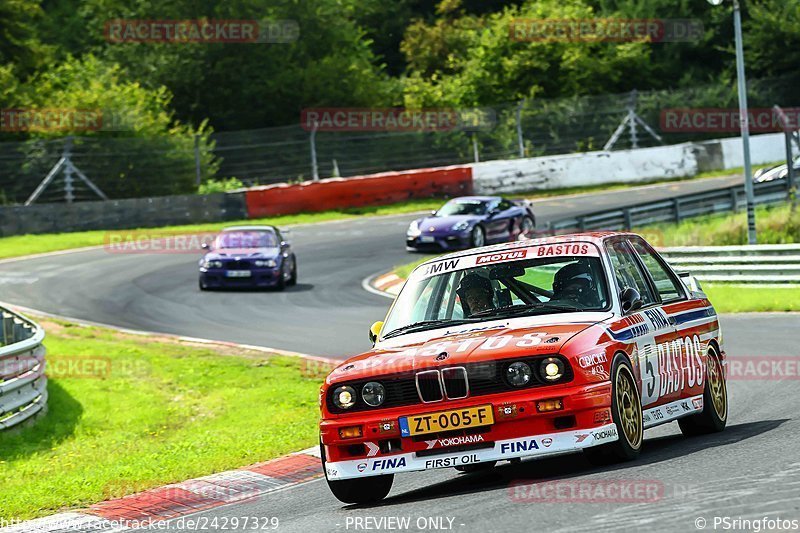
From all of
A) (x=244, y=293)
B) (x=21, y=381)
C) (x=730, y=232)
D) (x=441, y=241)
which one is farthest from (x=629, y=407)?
(x=441, y=241)

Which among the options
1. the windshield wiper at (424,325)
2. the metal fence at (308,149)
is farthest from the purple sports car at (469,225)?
the windshield wiper at (424,325)

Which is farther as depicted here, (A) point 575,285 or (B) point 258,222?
(B) point 258,222

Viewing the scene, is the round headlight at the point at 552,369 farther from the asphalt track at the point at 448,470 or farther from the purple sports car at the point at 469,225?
the purple sports car at the point at 469,225

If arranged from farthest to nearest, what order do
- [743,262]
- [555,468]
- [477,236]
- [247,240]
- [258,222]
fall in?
[258,222], [477,236], [247,240], [743,262], [555,468]

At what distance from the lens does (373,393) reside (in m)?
8.27

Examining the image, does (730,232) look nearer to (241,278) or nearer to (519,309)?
(241,278)

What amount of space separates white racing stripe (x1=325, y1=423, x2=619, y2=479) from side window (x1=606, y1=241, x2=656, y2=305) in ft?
5.42

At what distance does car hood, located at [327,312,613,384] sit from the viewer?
8016 mm

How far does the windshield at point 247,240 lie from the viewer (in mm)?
28203

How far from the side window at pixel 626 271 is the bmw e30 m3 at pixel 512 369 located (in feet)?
0.05

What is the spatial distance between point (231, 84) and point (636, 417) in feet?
160

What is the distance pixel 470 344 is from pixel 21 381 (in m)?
7.14

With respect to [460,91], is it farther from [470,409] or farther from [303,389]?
[470,409]

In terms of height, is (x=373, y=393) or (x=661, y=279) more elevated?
(x=661, y=279)
